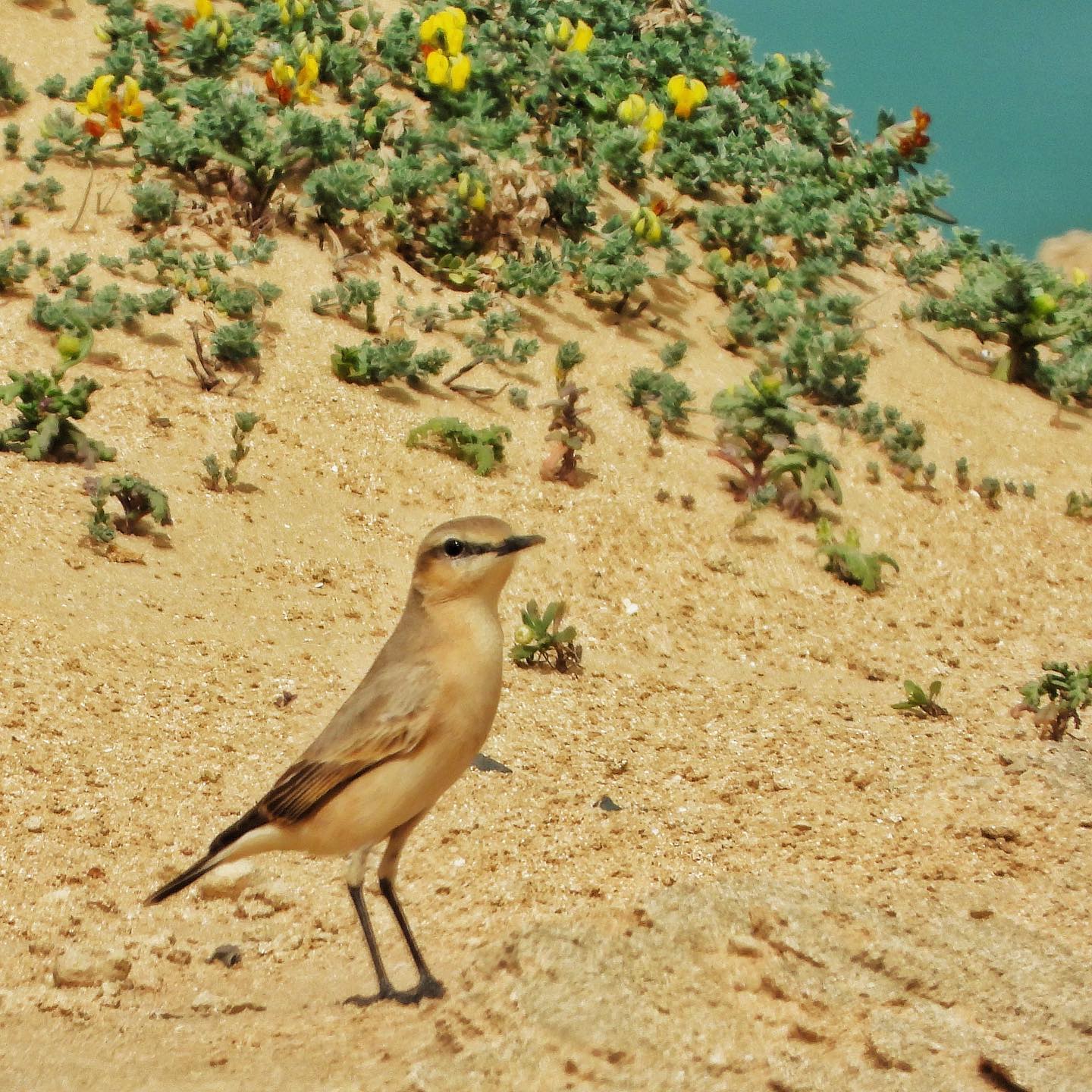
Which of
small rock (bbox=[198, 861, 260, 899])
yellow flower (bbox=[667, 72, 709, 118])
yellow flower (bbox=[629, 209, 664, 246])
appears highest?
yellow flower (bbox=[667, 72, 709, 118])

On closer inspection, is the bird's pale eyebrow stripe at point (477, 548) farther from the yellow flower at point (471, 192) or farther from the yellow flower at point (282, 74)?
the yellow flower at point (282, 74)

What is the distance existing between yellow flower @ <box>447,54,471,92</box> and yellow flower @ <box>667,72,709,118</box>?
2123 mm

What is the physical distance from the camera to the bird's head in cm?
459

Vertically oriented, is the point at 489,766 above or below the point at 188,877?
above

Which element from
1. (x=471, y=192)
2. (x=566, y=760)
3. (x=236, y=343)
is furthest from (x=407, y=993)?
(x=471, y=192)

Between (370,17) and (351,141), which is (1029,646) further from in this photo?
(370,17)

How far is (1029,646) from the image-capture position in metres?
8.31

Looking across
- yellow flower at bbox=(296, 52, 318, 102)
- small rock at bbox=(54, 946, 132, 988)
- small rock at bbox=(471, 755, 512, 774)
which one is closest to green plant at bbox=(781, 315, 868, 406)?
yellow flower at bbox=(296, 52, 318, 102)

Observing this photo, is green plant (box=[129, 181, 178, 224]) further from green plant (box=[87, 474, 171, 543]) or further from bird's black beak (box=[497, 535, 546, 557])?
bird's black beak (box=[497, 535, 546, 557])

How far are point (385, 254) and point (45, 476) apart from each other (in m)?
3.72

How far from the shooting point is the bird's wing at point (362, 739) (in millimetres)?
4465

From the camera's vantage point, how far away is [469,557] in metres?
4.61

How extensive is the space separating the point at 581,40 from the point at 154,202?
4.88 meters

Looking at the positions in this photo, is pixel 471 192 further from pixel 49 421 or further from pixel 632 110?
pixel 49 421
